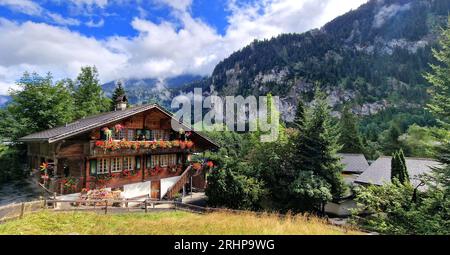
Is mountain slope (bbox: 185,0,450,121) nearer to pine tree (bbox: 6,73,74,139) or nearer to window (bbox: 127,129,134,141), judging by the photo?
pine tree (bbox: 6,73,74,139)

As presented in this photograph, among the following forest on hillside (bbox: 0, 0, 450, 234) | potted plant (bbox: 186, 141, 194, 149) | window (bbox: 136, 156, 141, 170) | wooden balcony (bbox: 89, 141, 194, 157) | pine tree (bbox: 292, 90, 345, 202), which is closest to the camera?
forest on hillside (bbox: 0, 0, 450, 234)

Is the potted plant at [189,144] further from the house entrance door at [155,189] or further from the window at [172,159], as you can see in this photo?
the house entrance door at [155,189]

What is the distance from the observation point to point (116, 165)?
22.3 meters

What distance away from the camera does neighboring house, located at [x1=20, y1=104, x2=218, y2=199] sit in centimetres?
1952

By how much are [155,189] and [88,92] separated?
885 inches

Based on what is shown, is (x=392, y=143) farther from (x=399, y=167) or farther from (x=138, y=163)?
(x=138, y=163)

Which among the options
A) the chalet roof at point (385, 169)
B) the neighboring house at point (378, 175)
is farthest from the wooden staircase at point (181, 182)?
the chalet roof at point (385, 169)

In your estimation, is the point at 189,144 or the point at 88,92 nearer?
the point at 189,144

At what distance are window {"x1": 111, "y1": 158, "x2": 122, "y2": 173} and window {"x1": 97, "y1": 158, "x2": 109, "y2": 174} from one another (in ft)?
1.50

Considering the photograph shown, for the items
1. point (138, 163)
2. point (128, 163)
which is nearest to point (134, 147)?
point (128, 163)

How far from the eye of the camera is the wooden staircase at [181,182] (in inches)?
997

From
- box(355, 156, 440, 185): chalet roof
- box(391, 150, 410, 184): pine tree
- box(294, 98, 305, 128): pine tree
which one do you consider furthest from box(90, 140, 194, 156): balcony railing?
box(391, 150, 410, 184): pine tree

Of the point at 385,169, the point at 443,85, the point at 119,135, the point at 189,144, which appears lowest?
the point at 385,169
